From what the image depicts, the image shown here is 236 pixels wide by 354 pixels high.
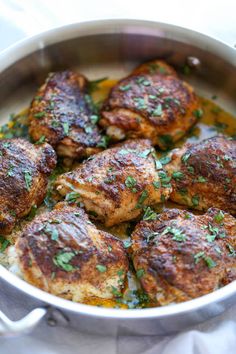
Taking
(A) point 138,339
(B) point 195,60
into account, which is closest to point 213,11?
(B) point 195,60

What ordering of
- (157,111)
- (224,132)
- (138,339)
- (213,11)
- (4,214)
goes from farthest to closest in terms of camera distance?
(213,11)
(224,132)
(157,111)
(4,214)
(138,339)

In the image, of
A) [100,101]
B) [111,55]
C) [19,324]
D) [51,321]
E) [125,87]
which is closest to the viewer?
[19,324]

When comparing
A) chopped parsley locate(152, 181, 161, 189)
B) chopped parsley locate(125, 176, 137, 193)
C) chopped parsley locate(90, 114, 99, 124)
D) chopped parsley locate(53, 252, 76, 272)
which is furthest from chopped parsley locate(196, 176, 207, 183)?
chopped parsley locate(53, 252, 76, 272)

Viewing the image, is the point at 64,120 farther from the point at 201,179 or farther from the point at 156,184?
the point at 201,179

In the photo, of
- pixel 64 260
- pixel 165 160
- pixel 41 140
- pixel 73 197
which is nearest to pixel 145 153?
pixel 165 160

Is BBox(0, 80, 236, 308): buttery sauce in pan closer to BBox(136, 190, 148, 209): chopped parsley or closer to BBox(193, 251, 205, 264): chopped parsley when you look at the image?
BBox(136, 190, 148, 209): chopped parsley

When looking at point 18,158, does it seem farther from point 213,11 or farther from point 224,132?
point 213,11

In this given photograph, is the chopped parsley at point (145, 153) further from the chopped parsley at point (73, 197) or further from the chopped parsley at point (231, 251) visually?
the chopped parsley at point (231, 251)
